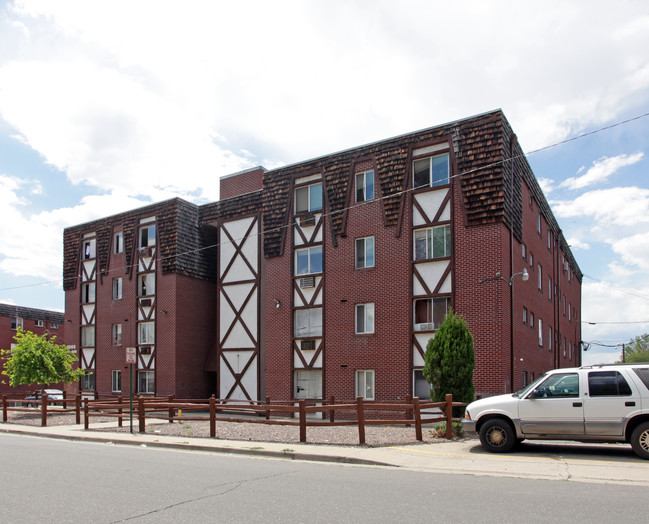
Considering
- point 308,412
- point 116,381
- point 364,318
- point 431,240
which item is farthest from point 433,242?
point 116,381

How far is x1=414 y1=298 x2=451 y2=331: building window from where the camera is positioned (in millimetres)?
22922

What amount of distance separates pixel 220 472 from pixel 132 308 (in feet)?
83.5

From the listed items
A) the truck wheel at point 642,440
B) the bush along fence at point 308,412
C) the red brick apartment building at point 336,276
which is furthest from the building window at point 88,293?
the truck wheel at point 642,440

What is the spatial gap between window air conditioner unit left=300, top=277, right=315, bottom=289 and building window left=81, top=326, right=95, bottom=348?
1679 centimetres

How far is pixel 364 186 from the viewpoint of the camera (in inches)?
1005

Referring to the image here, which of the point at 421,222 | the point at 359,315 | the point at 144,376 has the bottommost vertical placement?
the point at 144,376

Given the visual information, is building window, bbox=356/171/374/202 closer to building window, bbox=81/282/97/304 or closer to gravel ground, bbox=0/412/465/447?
gravel ground, bbox=0/412/465/447

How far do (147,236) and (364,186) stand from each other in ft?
49.0

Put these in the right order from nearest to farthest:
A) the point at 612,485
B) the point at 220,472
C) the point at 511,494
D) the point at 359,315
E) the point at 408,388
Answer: the point at 511,494 < the point at 612,485 < the point at 220,472 < the point at 408,388 < the point at 359,315

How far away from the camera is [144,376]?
3403 cm

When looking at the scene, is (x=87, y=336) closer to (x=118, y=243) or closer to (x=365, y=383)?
(x=118, y=243)

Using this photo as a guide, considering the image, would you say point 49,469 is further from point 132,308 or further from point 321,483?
point 132,308

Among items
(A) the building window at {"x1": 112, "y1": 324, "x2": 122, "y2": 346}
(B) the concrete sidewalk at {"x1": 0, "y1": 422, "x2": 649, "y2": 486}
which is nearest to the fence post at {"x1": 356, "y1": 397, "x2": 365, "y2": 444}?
(B) the concrete sidewalk at {"x1": 0, "y1": 422, "x2": 649, "y2": 486}

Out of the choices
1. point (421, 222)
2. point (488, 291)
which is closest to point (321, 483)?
point (488, 291)
